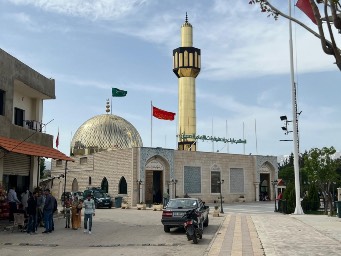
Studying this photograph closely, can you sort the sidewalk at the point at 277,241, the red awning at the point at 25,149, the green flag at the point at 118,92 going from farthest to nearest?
1. the green flag at the point at 118,92
2. the red awning at the point at 25,149
3. the sidewalk at the point at 277,241

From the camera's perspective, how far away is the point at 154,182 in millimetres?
42938

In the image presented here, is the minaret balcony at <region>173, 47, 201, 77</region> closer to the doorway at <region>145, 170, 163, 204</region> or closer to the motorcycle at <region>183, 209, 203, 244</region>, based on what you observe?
the doorway at <region>145, 170, 163, 204</region>

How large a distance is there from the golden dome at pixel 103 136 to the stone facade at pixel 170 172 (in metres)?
3.77

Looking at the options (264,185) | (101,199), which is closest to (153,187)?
(101,199)

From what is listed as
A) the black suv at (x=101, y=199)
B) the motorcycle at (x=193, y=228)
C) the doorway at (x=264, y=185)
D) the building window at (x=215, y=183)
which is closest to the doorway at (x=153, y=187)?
the black suv at (x=101, y=199)

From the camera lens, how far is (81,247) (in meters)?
13.0

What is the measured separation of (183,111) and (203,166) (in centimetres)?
1116

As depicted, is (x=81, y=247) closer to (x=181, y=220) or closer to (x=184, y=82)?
(x=181, y=220)

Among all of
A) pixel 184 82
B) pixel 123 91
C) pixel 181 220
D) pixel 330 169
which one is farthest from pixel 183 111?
pixel 181 220

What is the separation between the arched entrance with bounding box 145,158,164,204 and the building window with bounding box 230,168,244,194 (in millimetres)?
8730

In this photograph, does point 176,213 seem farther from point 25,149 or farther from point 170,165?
point 170,165

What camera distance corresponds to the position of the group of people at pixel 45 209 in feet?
54.5

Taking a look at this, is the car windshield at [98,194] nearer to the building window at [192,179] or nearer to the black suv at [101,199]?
the black suv at [101,199]

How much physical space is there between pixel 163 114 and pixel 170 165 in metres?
6.98
